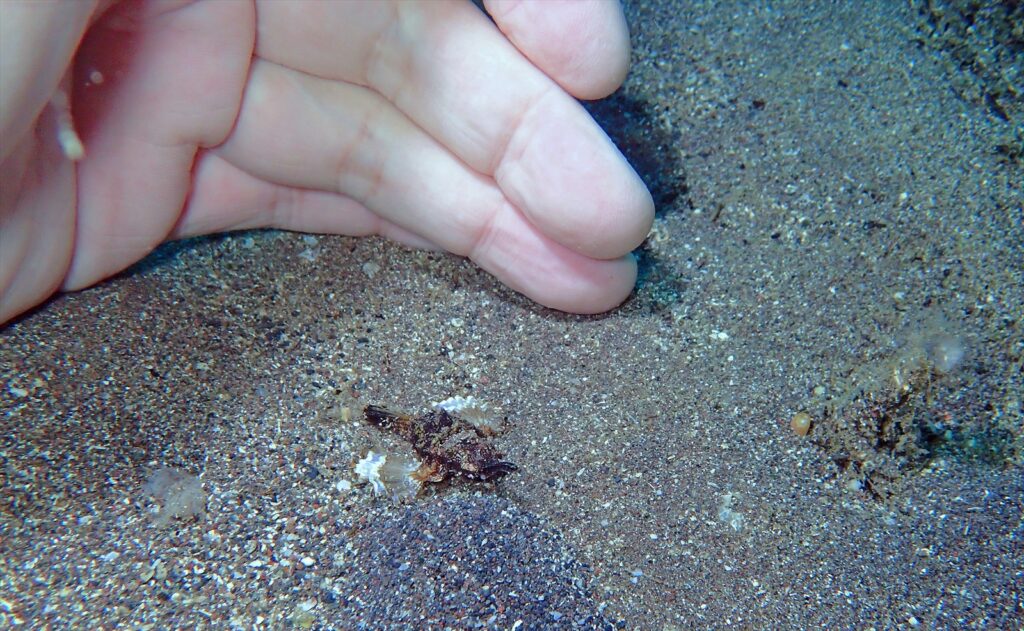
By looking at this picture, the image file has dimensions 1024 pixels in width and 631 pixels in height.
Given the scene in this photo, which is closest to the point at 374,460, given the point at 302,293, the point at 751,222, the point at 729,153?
the point at 302,293

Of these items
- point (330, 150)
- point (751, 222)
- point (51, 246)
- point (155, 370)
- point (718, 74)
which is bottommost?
point (155, 370)

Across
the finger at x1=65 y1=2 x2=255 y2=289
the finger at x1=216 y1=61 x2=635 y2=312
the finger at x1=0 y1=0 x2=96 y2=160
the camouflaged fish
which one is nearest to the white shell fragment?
the camouflaged fish

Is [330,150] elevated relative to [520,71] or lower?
lower

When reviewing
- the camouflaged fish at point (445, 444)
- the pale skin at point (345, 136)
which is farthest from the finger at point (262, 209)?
the camouflaged fish at point (445, 444)

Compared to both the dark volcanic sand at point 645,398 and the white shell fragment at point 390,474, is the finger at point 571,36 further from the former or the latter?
the white shell fragment at point 390,474

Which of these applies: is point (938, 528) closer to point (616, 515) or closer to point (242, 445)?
point (616, 515)
